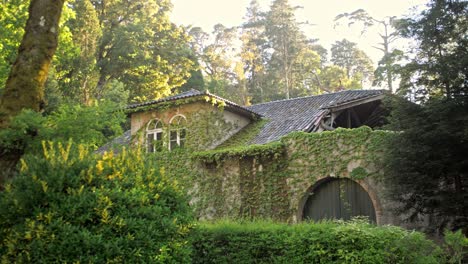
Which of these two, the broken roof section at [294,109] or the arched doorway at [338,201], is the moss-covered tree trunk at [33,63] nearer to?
the broken roof section at [294,109]

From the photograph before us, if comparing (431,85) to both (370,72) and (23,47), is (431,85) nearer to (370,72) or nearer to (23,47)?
(23,47)

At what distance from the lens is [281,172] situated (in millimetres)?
17375

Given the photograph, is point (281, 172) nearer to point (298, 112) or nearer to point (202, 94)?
point (202, 94)

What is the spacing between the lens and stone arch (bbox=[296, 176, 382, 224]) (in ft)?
50.9

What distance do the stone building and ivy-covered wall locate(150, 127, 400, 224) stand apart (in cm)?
3

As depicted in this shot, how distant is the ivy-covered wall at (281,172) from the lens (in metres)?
15.8

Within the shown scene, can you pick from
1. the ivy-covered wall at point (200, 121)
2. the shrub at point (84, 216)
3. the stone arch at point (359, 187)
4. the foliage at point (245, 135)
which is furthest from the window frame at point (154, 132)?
the shrub at point (84, 216)

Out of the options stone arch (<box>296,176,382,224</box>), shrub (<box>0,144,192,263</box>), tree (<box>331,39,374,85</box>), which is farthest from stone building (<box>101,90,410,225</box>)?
tree (<box>331,39,374,85</box>)

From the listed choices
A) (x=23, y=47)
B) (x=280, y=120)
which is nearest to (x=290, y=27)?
(x=280, y=120)

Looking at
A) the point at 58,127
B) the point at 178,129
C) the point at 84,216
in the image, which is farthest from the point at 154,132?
the point at 84,216

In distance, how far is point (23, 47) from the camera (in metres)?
8.66

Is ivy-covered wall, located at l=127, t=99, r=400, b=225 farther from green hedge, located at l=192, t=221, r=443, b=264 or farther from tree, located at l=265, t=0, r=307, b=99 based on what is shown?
tree, located at l=265, t=0, r=307, b=99

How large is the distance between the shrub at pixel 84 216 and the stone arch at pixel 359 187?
32.5 feet

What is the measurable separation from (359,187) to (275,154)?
3.10m
